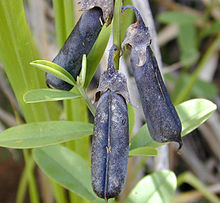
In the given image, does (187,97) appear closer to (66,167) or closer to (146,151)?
(66,167)

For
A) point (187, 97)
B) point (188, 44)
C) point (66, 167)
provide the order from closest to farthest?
point (66, 167) → point (187, 97) → point (188, 44)

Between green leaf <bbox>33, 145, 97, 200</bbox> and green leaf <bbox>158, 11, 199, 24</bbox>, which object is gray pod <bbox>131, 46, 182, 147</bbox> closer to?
green leaf <bbox>33, 145, 97, 200</bbox>

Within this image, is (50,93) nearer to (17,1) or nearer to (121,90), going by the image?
(121,90)

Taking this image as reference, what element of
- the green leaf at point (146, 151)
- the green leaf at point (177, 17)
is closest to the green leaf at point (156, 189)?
the green leaf at point (146, 151)

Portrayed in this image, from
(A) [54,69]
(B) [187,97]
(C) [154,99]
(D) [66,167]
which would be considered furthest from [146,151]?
(B) [187,97]

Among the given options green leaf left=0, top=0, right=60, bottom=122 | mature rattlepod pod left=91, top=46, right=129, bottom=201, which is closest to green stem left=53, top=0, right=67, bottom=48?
green leaf left=0, top=0, right=60, bottom=122

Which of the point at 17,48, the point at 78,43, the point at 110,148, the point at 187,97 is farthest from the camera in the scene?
the point at 187,97

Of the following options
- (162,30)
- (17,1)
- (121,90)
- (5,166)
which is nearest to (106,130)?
(121,90)
